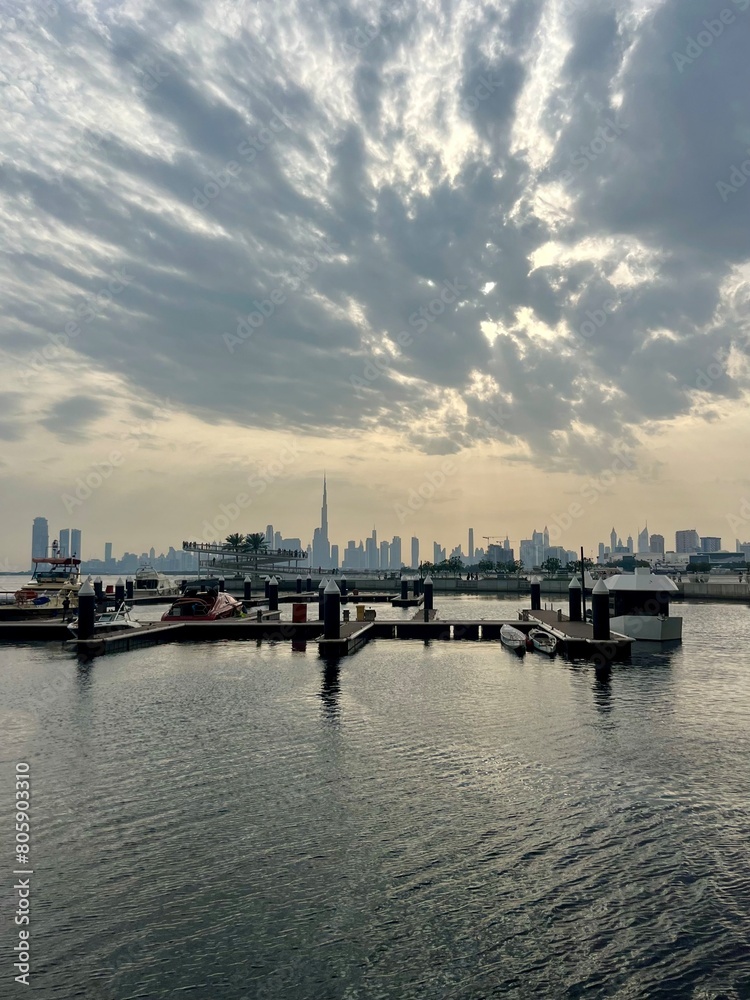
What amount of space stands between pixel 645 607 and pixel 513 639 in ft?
38.7

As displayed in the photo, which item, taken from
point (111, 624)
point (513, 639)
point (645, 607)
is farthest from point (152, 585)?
point (645, 607)

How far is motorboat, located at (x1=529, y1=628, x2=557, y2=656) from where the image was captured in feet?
148

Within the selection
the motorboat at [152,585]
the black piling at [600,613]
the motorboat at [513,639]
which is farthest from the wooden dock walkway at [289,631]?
the motorboat at [152,585]

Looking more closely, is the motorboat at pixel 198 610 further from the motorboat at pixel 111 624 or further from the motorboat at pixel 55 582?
the motorboat at pixel 55 582

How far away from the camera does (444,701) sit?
29.6 m

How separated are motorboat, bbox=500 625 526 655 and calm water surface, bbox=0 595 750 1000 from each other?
700 inches

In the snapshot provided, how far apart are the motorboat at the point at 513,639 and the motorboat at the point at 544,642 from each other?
2.48ft

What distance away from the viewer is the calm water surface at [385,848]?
10.4 m

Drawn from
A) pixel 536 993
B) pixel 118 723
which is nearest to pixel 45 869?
pixel 536 993

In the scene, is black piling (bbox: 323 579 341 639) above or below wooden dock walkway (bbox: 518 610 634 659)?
above

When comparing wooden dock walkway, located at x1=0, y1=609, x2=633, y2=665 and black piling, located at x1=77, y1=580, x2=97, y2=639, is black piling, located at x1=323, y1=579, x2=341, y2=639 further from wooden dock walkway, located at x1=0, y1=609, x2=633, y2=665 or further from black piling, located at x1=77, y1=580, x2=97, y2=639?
black piling, located at x1=77, y1=580, x2=97, y2=639

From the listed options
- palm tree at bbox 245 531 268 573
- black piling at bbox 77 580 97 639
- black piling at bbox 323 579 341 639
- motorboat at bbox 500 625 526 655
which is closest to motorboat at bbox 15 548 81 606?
black piling at bbox 77 580 97 639

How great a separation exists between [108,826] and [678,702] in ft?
78.3

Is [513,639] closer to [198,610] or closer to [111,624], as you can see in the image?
[198,610]
